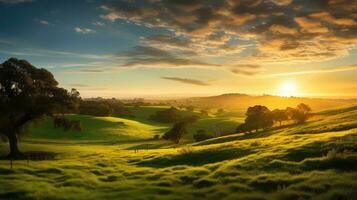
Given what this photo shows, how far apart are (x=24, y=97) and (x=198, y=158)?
99.9 feet

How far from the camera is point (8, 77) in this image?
57.1 metres

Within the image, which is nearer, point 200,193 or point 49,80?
point 200,193

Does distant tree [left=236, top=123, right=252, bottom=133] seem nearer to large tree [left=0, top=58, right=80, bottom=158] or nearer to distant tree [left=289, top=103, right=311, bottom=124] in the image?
distant tree [left=289, top=103, right=311, bottom=124]

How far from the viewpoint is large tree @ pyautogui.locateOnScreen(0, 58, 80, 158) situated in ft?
188

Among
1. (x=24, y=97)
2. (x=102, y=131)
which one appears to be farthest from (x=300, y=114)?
(x=24, y=97)

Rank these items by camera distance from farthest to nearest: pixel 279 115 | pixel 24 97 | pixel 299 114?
pixel 279 115
pixel 299 114
pixel 24 97

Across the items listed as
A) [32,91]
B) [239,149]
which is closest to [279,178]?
[239,149]

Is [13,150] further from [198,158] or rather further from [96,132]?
[96,132]

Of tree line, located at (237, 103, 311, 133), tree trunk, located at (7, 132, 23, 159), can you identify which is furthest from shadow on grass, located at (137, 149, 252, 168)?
tree line, located at (237, 103, 311, 133)

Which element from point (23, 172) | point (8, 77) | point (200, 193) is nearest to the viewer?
point (200, 193)

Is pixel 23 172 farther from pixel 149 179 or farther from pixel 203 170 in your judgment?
pixel 203 170

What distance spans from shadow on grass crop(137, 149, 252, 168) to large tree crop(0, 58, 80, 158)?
21.8 metres

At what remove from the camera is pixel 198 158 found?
46344 millimetres

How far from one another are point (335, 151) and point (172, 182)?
610 inches
